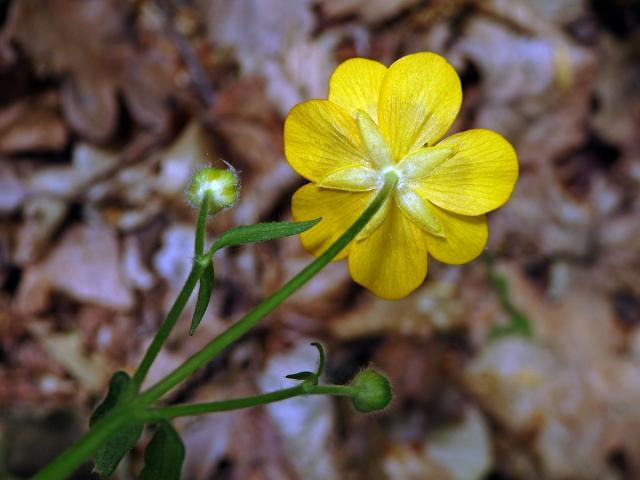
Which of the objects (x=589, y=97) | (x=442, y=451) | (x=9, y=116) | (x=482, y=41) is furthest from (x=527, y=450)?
(x=9, y=116)

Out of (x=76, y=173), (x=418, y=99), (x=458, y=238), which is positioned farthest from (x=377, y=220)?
(x=76, y=173)

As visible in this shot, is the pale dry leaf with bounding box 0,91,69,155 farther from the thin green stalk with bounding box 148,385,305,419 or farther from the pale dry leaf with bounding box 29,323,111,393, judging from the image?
the thin green stalk with bounding box 148,385,305,419

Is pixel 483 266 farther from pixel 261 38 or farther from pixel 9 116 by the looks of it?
pixel 9 116

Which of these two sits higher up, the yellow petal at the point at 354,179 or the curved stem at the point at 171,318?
the yellow petal at the point at 354,179

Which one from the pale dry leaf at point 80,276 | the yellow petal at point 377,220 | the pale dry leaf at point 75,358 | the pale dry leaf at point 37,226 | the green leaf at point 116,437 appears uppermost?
the pale dry leaf at point 37,226

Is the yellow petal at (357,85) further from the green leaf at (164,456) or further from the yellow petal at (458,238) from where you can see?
the green leaf at (164,456)

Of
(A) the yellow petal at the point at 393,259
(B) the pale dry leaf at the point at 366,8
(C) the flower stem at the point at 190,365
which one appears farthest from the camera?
(B) the pale dry leaf at the point at 366,8

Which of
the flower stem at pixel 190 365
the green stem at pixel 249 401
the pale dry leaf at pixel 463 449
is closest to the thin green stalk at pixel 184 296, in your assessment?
the flower stem at pixel 190 365

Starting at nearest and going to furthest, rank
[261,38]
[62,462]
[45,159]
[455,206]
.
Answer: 1. [62,462]
2. [455,206]
3. [45,159]
4. [261,38]
